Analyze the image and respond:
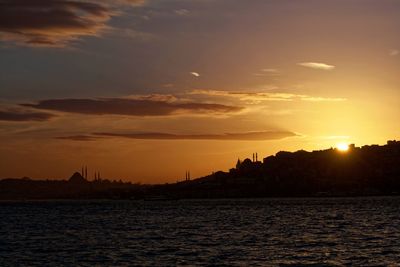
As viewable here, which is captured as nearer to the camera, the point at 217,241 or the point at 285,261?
the point at 285,261

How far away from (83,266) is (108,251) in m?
12.2

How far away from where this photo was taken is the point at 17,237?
92.5 meters

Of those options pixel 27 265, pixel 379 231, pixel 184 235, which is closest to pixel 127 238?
pixel 184 235

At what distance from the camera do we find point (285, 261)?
57000 mm

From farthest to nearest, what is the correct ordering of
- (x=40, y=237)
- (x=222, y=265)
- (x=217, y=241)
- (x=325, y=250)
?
(x=40, y=237)
(x=217, y=241)
(x=325, y=250)
(x=222, y=265)

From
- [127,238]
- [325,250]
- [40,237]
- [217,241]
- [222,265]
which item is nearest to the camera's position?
[222,265]

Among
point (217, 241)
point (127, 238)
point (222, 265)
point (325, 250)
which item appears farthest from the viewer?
point (127, 238)

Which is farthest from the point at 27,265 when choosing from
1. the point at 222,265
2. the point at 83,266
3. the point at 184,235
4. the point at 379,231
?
the point at 379,231

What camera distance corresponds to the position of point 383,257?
5862 cm

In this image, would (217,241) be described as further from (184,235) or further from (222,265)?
(222,265)

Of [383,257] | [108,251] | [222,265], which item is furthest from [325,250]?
[108,251]

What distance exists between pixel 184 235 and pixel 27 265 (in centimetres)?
3383

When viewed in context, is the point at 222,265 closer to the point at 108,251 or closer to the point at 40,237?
the point at 108,251

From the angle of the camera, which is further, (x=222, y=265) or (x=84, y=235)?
(x=84, y=235)
